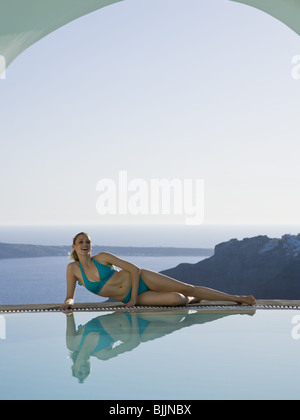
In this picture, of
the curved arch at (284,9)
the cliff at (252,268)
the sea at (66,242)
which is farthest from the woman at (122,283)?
the cliff at (252,268)

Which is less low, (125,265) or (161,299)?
(125,265)

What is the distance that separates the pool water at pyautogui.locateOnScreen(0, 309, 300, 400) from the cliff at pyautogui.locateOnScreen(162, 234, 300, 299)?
14.3m

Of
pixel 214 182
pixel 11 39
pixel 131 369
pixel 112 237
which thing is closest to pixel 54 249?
pixel 112 237

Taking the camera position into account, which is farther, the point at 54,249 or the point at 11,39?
the point at 54,249

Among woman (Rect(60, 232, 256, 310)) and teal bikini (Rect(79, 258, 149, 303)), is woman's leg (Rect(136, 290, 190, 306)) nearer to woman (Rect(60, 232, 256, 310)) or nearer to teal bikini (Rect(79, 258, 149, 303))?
woman (Rect(60, 232, 256, 310))

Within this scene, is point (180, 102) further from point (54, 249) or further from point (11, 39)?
point (11, 39)

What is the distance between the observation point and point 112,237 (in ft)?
66.5

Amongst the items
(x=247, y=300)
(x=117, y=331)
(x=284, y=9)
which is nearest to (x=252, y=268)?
(x=247, y=300)

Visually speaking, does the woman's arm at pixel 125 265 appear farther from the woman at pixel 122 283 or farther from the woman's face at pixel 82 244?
the woman's face at pixel 82 244

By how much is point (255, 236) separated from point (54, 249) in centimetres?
663

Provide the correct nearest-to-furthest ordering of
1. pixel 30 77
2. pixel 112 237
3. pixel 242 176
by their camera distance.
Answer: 1. pixel 30 77
2. pixel 242 176
3. pixel 112 237

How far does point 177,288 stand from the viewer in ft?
15.7

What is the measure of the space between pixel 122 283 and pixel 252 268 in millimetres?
15443

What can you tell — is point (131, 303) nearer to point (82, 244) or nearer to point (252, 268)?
point (82, 244)
